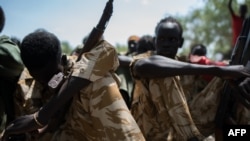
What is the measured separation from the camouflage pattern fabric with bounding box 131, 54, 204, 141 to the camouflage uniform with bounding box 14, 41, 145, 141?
47cm

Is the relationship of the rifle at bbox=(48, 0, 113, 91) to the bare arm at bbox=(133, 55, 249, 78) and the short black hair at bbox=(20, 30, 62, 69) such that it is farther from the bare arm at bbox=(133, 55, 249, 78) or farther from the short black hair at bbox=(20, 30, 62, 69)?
the bare arm at bbox=(133, 55, 249, 78)

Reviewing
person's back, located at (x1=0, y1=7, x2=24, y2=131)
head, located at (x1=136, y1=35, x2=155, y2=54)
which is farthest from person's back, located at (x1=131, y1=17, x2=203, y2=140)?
head, located at (x1=136, y1=35, x2=155, y2=54)

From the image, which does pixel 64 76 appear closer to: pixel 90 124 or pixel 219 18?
pixel 90 124

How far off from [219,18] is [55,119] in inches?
1254

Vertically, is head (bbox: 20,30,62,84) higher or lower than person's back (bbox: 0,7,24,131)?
higher

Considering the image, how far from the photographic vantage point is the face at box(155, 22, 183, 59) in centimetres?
329

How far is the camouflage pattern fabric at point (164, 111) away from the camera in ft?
9.32

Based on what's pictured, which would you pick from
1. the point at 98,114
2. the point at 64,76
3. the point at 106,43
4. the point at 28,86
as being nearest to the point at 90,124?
the point at 98,114

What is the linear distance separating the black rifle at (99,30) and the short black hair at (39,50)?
193 millimetres

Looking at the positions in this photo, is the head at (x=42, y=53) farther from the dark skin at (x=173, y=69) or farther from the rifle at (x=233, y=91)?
the rifle at (x=233, y=91)

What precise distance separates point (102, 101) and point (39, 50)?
475 millimetres

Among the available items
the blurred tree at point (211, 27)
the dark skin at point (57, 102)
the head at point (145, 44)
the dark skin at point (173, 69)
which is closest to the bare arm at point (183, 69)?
the dark skin at point (173, 69)

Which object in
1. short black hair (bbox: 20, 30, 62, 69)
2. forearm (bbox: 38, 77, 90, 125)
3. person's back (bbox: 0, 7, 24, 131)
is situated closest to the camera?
forearm (bbox: 38, 77, 90, 125)

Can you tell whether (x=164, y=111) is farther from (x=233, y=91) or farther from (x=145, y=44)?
(x=145, y=44)
